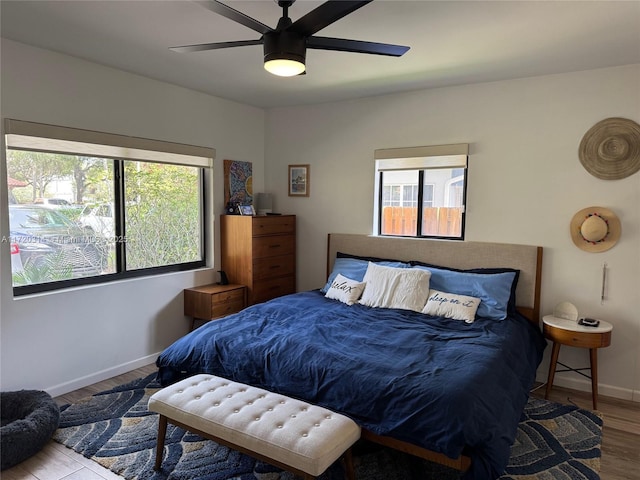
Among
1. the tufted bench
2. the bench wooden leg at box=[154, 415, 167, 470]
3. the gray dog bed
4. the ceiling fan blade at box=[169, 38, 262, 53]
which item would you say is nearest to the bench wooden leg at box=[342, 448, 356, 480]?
the tufted bench

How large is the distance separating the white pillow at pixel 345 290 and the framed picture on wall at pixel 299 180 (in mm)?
1241

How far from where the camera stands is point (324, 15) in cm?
175

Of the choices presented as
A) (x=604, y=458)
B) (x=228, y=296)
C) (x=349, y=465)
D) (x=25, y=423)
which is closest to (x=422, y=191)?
(x=228, y=296)

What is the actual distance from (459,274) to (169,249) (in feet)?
8.74

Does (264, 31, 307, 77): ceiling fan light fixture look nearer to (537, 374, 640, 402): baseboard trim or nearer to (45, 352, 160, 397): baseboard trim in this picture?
(45, 352, 160, 397): baseboard trim

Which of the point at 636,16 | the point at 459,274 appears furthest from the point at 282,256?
the point at 636,16

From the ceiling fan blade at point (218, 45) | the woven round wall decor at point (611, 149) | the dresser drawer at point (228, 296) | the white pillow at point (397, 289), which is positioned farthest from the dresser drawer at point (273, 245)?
the woven round wall decor at point (611, 149)

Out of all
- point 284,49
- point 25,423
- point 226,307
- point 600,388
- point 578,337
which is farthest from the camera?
point 226,307

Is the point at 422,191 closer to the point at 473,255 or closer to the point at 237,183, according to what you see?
the point at 473,255

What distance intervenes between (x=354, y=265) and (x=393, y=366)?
1800mm

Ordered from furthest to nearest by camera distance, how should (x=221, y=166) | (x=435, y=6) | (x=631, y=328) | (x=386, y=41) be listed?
(x=221, y=166), (x=631, y=328), (x=386, y=41), (x=435, y=6)

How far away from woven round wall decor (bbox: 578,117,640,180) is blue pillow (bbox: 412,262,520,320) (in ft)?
3.25

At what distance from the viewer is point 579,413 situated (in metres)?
2.91

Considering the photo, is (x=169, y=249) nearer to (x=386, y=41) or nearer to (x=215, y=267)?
(x=215, y=267)
